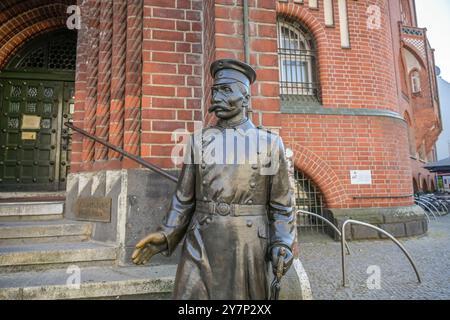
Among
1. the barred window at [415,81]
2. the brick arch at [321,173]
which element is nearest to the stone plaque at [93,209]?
the brick arch at [321,173]

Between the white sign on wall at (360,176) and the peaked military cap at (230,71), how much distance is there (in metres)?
5.71

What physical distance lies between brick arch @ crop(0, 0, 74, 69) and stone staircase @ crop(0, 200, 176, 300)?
12.1 ft

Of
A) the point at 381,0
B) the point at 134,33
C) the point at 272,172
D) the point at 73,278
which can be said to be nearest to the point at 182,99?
the point at 134,33

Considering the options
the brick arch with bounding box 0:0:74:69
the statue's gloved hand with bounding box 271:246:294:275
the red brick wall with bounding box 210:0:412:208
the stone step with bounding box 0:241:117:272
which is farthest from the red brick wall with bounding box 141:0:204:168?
the red brick wall with bounding box 210:0:412:208

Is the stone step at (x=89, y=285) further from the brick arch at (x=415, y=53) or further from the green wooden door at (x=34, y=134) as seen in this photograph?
the brick arch at (x=415, y=53)

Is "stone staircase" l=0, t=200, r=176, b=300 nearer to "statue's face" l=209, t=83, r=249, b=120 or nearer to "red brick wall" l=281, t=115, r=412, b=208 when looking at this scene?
"statue's face" l=209, t=83, r=249, b=120

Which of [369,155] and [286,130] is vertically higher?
[286,130]

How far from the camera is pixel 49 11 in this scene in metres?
5.29

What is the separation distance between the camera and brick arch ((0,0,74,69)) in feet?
16.7

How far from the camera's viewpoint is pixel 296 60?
7336mm

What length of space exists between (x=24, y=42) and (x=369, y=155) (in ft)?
23.9

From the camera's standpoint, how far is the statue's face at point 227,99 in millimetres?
1562
